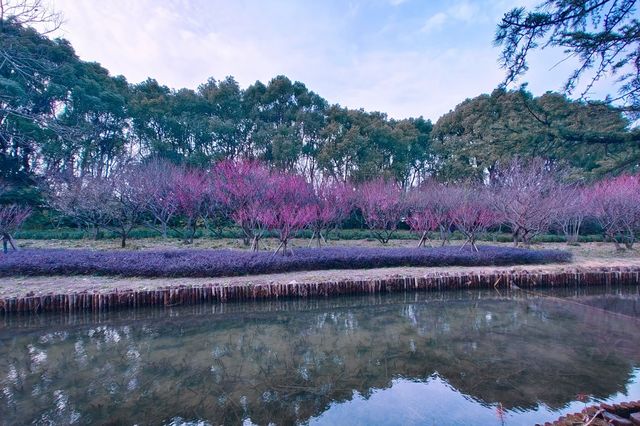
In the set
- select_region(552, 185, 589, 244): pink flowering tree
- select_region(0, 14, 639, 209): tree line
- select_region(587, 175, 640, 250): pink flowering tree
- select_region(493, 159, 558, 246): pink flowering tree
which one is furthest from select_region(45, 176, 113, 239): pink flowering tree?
select_region(587, 175, 640, 250): pink flowering tree

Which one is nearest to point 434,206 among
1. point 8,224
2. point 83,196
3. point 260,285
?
point 260,285

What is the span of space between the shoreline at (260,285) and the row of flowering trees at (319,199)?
10.2ft

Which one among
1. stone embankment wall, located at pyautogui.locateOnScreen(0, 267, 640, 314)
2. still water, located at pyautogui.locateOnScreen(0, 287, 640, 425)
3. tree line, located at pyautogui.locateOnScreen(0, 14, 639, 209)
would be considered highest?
tree line, located at pyautogui.locateOnScreen(0, 14, 639, 209)

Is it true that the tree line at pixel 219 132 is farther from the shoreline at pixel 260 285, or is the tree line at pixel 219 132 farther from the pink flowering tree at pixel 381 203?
the shoreline at pixel 260 285

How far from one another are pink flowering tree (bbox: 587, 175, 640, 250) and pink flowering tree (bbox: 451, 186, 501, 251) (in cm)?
410

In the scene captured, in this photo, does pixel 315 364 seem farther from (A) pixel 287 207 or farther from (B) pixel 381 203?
(B) pixel 381 203

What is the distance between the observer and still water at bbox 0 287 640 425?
3.64 metres

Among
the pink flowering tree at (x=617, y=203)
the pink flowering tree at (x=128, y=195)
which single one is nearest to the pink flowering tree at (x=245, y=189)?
the pink flowering tree at (x=128, y=195)

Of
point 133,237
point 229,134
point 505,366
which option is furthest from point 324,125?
point 505,366

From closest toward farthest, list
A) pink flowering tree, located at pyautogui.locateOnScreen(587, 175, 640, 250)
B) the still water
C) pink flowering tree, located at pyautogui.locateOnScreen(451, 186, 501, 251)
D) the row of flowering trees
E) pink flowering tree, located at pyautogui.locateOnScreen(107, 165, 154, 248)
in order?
the still water < pink flowering tree, located at pyautogui.locateOnScreen(451, 186, 501, 251) < the row of flowering trees < pink flowering tree, located at pyautogui.locateOnScreen(587, 175, 640, 250) < pink flowering tree, located at pyautogui.locateOnScreen(107, 165, 154, 248)

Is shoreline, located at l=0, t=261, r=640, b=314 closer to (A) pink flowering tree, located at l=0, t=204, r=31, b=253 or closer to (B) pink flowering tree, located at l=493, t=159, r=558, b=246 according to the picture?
(A) pink flowering tree, located at l=0, t=204, r=31, b=253

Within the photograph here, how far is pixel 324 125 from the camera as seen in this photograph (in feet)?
77.2

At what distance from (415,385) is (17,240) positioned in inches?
724

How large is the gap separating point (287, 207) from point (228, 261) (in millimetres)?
3052
